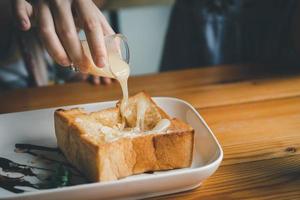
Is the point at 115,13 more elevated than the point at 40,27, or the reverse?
the point at 40,27

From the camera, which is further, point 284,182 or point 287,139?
point 287,139

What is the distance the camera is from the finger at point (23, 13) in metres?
1.07

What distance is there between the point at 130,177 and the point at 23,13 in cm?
47

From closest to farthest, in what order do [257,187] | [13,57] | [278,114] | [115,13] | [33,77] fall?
[257,187], [278,114], [33,77], [13,57], [115,13]

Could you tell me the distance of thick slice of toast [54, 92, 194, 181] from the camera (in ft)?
2.99

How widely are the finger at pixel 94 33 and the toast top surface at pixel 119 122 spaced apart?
147 mm

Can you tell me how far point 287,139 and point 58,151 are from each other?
0.54 meters

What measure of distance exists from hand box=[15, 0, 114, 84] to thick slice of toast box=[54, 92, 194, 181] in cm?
14

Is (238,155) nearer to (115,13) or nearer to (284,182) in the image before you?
(284,182)

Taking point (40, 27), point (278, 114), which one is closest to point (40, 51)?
point (40, 27)

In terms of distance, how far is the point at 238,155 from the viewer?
3.44ft

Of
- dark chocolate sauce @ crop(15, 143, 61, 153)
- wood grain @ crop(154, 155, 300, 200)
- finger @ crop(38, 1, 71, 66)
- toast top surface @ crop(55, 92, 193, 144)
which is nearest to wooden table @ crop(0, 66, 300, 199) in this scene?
wood grain @ crop(154, 155, 300, 200)

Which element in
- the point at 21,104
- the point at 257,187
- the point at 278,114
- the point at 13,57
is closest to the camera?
the point at 257,187

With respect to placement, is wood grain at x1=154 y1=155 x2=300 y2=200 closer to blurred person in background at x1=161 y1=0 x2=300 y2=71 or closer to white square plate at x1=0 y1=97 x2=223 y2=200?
white square plate at x1=0 y1=97 x2=223 y2=200
